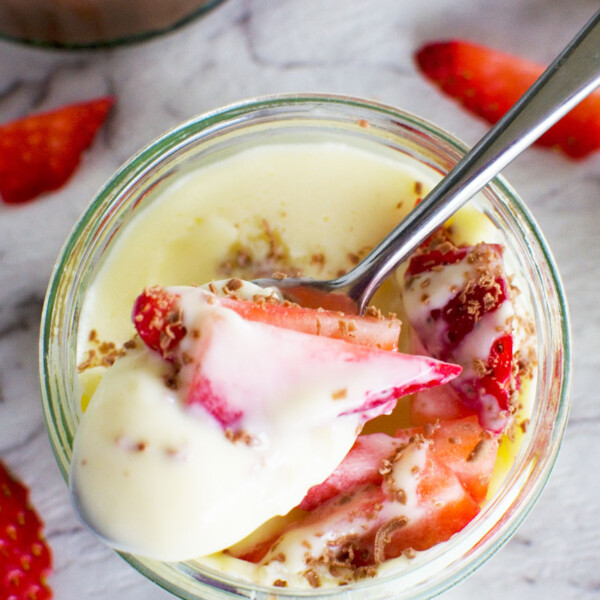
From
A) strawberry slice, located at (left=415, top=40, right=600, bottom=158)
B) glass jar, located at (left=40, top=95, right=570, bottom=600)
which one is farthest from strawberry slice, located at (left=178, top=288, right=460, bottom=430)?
strawberry slice, located at (left=415, top=40, right=600, bottom=158)

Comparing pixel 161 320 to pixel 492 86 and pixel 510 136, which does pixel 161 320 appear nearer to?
pixel 510 136

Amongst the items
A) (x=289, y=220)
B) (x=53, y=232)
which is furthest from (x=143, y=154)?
(x=53, y=232)

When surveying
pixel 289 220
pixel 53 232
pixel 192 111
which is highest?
pixel 192 111

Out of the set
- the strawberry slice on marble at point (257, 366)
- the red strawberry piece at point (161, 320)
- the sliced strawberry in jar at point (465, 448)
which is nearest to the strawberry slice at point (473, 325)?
the sliced strawberry in jar at point (465, 448)

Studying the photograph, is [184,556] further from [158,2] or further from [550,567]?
[158,2]

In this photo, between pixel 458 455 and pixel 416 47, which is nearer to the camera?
pixel 458 455

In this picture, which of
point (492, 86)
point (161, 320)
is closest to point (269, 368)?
point (161, 320)
